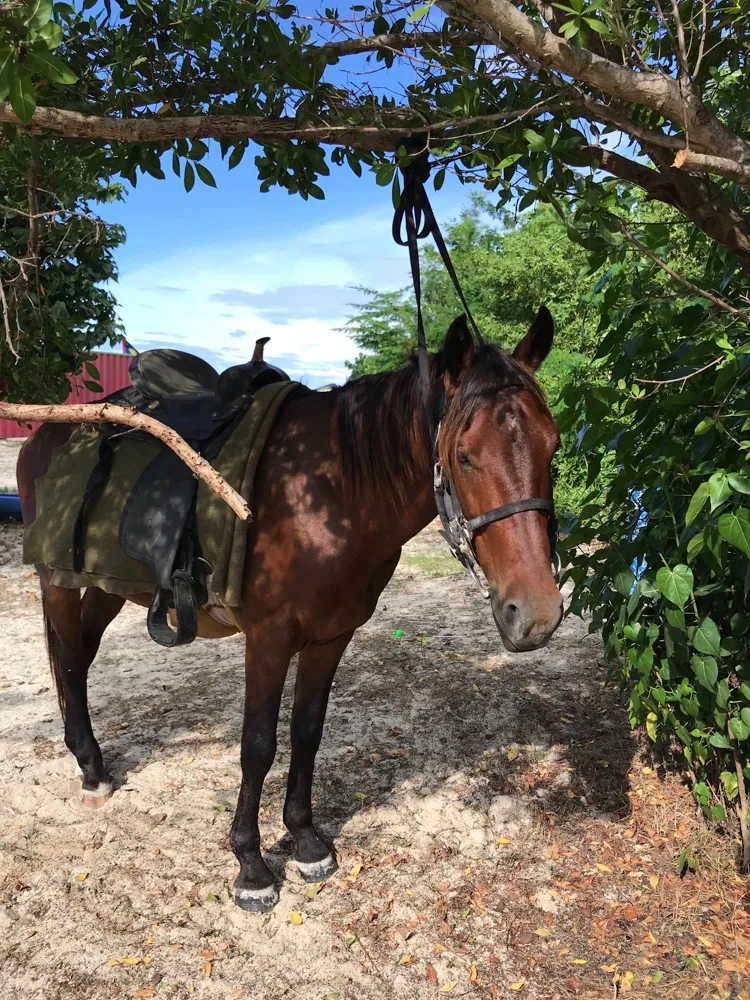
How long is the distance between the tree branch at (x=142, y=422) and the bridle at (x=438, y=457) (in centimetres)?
63

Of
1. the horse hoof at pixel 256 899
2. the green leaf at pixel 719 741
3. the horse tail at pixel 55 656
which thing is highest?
the green leaf at pixel 719 741

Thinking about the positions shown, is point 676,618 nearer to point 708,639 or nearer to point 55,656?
point 708,639

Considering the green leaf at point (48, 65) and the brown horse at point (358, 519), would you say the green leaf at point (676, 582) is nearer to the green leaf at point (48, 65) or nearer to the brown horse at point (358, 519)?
the brown horse at point (358, 519)

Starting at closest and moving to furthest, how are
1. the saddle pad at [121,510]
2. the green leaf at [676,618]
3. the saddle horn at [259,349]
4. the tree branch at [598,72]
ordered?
the tree branch at [598,72]
the green leaf at [676,618]
the saddle pad at [121,510]
the saddle horn at [259,349]

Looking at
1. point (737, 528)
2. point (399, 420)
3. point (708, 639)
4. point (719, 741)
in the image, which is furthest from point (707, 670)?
point (399, 420)

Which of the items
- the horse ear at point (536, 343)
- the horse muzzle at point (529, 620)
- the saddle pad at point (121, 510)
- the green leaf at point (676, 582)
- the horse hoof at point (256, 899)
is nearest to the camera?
the horse muzzle at point (529, 620)

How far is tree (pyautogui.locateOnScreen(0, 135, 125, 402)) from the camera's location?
10.1 ft

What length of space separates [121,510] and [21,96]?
172 centimetres

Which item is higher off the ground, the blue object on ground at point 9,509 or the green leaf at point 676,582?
the green leaf at point 676,582

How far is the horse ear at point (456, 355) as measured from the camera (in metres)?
2.08

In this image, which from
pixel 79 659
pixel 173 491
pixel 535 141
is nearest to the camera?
pixel 535 141

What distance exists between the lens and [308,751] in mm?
3115

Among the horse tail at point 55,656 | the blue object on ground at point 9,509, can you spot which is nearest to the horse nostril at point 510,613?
the horse tail at point 55,656

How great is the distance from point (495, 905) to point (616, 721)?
1.61 m
